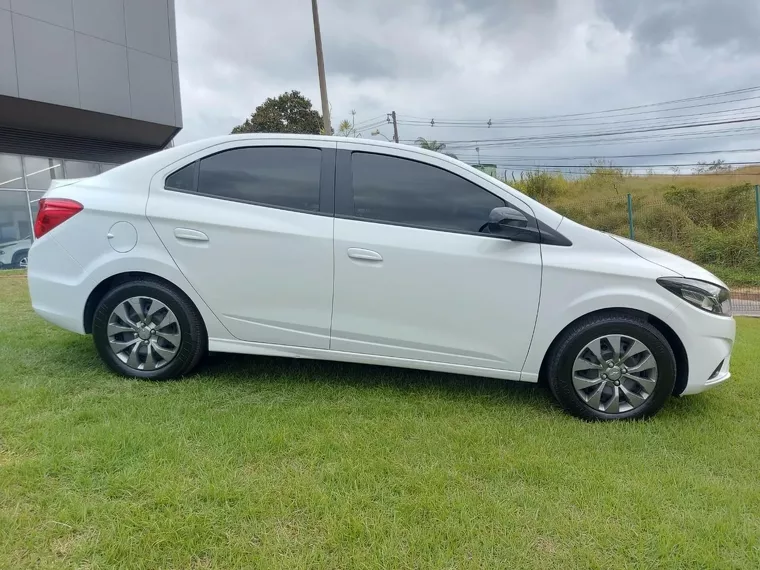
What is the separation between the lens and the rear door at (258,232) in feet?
10.5

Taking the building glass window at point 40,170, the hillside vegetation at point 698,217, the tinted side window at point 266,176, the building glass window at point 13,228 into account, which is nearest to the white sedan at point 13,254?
the building glass window at point 13,228

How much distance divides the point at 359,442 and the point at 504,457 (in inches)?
29.3

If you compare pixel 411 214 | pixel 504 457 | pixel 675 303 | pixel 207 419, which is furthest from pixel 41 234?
pixel 675 303

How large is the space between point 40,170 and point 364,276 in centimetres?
1703

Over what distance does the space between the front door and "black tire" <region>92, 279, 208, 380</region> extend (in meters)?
0.96

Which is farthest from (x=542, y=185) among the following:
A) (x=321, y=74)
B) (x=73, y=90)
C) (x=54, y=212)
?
(x=54, y=212)

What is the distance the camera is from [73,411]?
9.36ft

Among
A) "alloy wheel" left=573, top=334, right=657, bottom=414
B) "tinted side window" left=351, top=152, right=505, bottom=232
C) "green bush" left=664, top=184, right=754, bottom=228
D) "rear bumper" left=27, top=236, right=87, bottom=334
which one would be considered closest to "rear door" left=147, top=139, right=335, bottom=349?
"tinted side window" left=351, top=152, right=505, bottom=232

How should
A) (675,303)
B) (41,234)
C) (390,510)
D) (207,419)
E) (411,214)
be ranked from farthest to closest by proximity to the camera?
(41,234) → (411,214) → (675,303) → (207,419) → (390,510)

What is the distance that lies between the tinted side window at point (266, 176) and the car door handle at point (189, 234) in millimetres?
297

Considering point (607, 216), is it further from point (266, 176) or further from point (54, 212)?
point (54, 212)

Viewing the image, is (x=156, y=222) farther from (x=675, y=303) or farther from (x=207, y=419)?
(x=675, y=303)

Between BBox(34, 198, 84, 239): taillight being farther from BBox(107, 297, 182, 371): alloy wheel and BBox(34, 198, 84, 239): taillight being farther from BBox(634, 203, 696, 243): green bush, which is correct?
BBox(634, 203, 696, 243): green bush

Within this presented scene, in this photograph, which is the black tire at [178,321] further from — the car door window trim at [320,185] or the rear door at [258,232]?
the car door window trim at [320,185]
